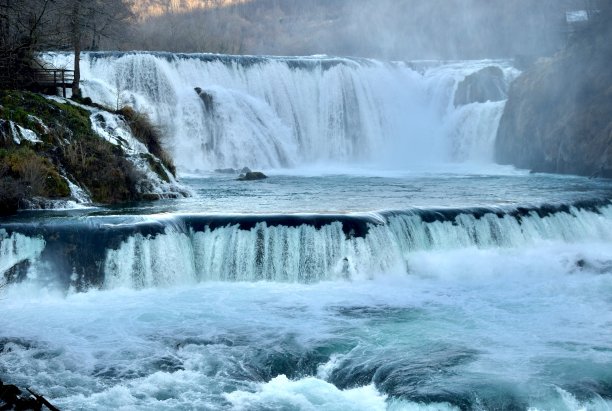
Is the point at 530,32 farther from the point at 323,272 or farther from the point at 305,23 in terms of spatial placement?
the point at 323,272

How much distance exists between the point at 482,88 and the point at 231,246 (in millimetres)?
30551

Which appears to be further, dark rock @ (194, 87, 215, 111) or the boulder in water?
dark rock @ (194, 87, 215, 111)

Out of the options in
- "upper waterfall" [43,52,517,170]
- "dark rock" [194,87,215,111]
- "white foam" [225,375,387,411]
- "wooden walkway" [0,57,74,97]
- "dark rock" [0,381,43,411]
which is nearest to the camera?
"dark rock" [0,381,43,411]

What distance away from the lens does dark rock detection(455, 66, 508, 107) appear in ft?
145

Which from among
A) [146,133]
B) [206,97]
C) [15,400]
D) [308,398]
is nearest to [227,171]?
[206,97]

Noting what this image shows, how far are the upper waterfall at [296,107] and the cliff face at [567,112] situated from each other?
9.99 feet

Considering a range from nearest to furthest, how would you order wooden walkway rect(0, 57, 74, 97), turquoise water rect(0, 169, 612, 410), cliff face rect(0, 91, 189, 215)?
turquoise water rect(0, 169, 612, 410) < cliff face rect(0, 91, 189, 215) < wooden walkway rect(0, 57, 74, 97)

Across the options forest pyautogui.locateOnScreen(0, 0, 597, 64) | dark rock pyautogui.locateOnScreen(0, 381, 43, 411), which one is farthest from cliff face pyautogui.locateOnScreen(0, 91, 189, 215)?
forest pyautogui.locateOnScreen(0, 0, 597, 64)

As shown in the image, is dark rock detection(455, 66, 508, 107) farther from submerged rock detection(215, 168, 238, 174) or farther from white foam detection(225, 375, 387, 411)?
white foam detection(225, 375, 387, 411)

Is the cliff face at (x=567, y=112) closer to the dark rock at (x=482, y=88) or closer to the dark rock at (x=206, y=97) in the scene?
the dark rock at (x=482, y=88)

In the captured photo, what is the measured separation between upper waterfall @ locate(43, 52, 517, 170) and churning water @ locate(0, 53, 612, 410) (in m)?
8.22

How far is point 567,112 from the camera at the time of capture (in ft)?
112

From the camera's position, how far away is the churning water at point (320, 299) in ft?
A: 35.5

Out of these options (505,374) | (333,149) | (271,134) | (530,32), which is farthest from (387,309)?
(530,32)
